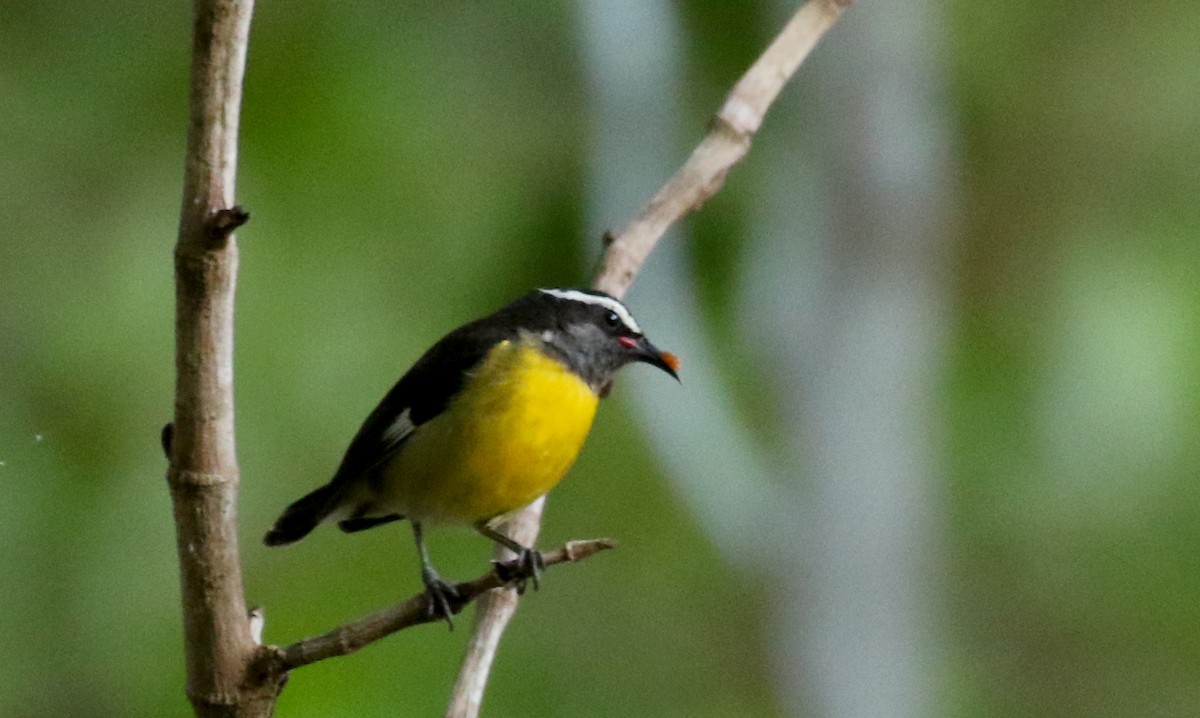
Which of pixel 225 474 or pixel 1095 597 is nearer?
pixel 225 474

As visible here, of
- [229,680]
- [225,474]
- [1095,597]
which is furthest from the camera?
[1095,597]

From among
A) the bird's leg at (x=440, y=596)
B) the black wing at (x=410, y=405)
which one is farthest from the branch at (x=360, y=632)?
the black wing at (x=410, y=405)

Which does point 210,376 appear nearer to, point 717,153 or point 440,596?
point 440,596

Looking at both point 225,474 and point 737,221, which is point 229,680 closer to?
point 225,474

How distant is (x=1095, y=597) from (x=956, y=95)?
1.52 meters

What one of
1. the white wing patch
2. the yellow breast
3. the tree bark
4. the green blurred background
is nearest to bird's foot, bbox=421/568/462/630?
the tree bark

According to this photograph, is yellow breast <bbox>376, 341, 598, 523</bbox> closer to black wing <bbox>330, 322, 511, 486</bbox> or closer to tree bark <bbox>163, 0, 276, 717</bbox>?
black wing <bbox>330, 322, 511, 486</bbox>

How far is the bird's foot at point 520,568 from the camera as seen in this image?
1.87 m

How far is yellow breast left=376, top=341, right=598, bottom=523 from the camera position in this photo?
273 cm

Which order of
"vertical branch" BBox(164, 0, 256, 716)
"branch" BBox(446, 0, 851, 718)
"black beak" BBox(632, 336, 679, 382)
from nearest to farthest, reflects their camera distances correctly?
"vertical branch" BBox(164, 0, 256, 716), "branch" BBox(446, 0, 851, 718), "black beak" BBox(632, 336, 679, 382)

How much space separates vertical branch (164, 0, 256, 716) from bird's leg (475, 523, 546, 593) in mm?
333

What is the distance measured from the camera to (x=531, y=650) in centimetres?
375

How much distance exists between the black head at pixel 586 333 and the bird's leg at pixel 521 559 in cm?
36

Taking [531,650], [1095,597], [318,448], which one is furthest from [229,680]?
[1095,597]
